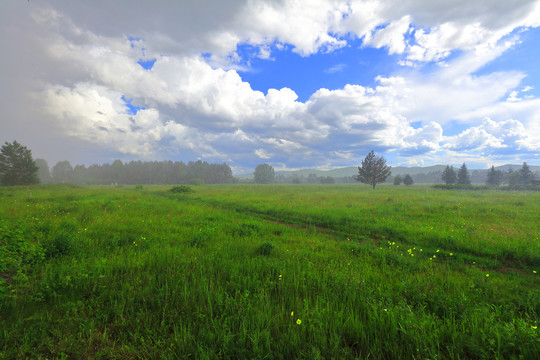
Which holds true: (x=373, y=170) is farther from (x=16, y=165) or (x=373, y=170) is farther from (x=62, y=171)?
(x=62, y=171)

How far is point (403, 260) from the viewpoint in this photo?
652 centimetres

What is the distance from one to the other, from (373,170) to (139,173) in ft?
394

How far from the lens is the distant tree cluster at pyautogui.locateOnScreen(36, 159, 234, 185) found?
362 ft

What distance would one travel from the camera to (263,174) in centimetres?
12306

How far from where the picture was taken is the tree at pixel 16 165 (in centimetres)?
4906

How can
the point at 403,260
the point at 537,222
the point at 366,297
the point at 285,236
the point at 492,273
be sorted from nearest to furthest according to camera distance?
the point at 366,297 → the point at 492,273 → the point at 403,260 → the point at 285,236 → the point at 537,222

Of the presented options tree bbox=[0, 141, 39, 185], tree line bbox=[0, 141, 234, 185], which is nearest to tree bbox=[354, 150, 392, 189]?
tree line bbox=[0, 141, 234, 185]

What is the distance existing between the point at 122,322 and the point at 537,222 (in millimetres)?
20680

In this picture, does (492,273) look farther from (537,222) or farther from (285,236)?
(537,222)

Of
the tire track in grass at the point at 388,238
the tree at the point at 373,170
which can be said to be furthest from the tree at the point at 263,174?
the tire track in grass at the point at 388,238

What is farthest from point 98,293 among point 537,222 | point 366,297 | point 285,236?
point 537,222

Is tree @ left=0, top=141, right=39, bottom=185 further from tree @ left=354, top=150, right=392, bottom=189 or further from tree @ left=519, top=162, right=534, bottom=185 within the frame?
tree @ left=519, top=162, right=534, bottom=185

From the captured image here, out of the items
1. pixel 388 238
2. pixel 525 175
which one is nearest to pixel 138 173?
pixel 388 238

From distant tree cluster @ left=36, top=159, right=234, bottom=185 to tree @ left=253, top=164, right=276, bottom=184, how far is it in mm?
18124
